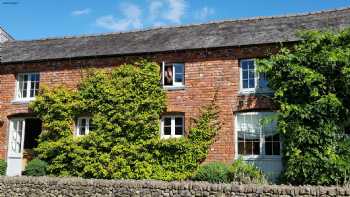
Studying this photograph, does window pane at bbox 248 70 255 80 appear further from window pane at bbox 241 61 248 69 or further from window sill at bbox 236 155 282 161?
window sill at bbox 236 155 282 161

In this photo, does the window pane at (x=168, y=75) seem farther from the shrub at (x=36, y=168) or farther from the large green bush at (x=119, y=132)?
the shrub at (x=36, y=168)

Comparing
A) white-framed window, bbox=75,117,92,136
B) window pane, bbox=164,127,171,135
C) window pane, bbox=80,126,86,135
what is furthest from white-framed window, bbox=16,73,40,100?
window pane, bbox=164,127,171,135

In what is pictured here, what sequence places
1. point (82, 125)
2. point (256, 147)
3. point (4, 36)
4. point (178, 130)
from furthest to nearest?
point (4, 36) → point (82, 125) → point (178, 130) → point (256, 147)

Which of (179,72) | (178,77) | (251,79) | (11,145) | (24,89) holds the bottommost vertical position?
(11,145)

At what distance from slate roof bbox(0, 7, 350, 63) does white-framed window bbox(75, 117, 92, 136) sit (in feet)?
10.3

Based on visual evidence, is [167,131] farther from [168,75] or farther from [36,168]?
[36,168]

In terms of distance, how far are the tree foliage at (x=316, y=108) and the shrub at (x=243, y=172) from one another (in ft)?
3.86

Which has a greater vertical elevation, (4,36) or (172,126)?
(4,36)

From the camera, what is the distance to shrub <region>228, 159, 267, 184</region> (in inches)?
642

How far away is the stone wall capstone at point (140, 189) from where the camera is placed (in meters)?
12.4

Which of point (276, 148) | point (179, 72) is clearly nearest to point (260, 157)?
point (276, 148)

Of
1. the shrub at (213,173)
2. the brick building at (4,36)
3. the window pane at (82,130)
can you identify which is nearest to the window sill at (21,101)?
the window pane at (82,130)

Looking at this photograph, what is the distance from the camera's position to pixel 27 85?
881 inches

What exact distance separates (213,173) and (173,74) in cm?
540
